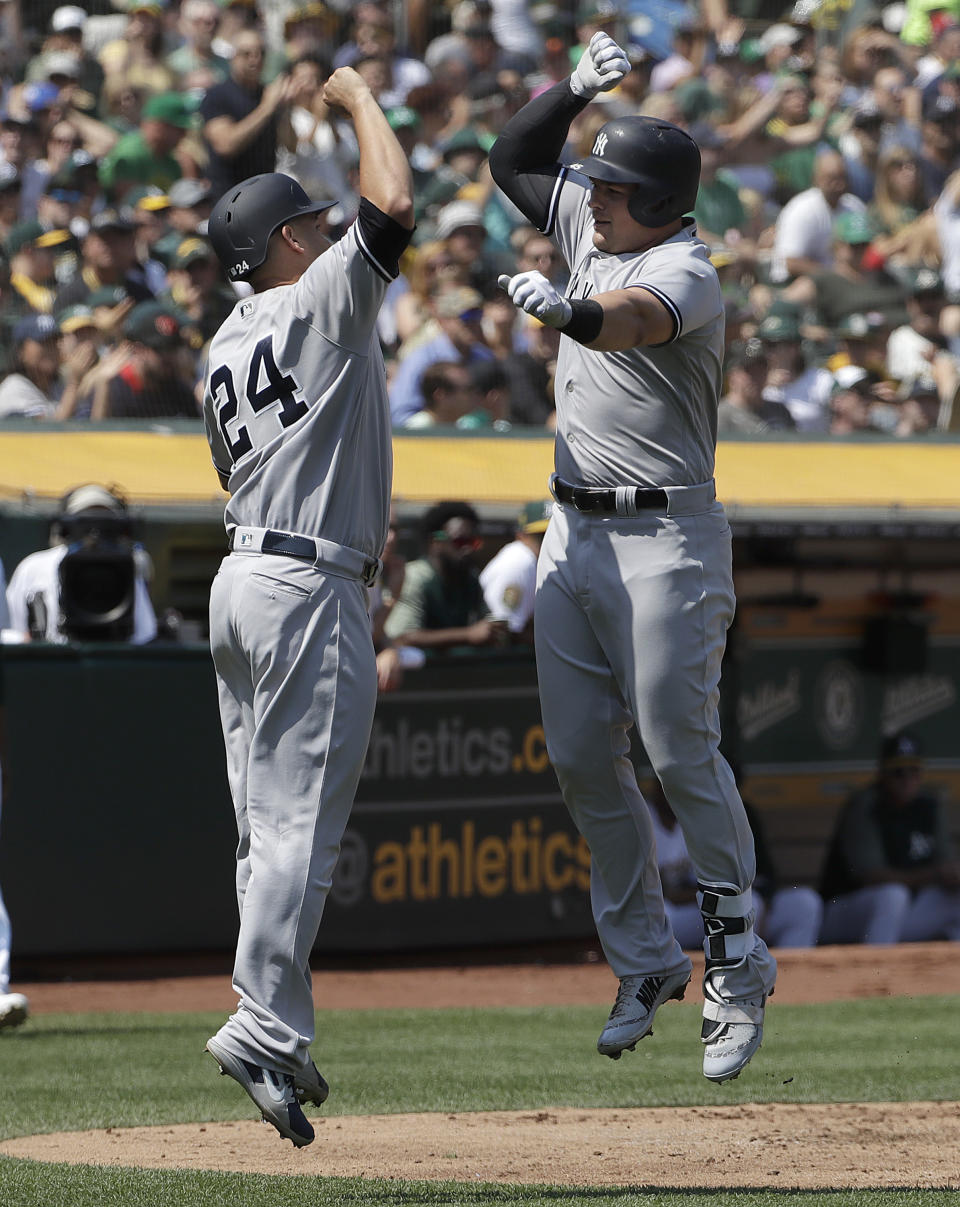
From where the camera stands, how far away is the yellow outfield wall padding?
9312 mm

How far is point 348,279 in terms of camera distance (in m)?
4.40

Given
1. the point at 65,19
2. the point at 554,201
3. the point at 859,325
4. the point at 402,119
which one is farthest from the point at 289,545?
the point at 65,19

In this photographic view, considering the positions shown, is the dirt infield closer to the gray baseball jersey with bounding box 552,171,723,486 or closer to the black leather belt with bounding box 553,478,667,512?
the black leather belt with bounding box 553,478,667,512

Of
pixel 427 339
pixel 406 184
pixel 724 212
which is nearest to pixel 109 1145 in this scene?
pixel 406 184

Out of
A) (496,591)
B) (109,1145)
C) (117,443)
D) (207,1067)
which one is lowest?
(207,1067)

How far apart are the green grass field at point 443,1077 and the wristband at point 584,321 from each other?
1974mm

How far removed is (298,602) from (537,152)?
4.80 feet

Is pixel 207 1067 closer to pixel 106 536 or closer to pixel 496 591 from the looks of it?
pixel 106 536

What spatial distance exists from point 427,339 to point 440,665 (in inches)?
94.5

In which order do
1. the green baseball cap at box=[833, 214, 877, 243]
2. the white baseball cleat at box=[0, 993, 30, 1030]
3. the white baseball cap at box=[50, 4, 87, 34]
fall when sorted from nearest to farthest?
1. the white baseball cleat at box=[0, 993, 30, 1030]
2. the white baseball cap at box=[50, 4, 87, 34]
3. the green baseball cap at box=[833, 214, 877, 243]

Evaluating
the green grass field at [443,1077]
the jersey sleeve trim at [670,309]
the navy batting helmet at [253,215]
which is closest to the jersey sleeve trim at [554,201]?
the jersey sleeve trim at [670,309]

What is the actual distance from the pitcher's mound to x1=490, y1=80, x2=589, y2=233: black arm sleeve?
247 cm

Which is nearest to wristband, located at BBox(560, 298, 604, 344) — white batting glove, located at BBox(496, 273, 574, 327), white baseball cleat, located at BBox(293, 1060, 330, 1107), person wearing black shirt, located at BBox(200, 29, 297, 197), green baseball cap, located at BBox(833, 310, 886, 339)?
white batting glove, located at BBox(496, 273, 574, 327)

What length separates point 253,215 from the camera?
4613 millimetres
